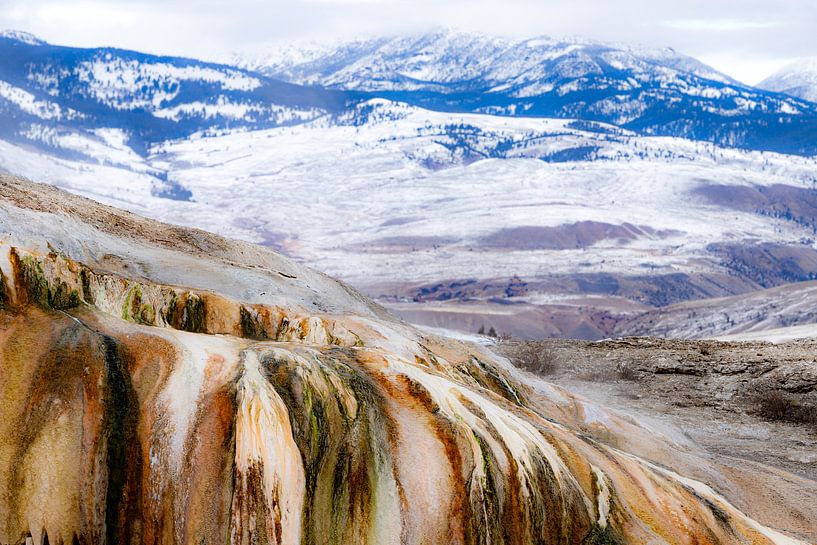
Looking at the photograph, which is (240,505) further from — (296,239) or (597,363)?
(296,239)

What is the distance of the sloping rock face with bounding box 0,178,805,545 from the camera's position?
10.3 m

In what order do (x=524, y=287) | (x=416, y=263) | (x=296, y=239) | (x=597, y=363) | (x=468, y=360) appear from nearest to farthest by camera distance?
(x=468, y=360)
(x=597, y=363)
(x=524, y=287)
(x=416, y=263)
(x=296, y=239)

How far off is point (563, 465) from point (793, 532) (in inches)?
176

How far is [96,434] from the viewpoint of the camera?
34.9 ft

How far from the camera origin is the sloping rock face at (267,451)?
33.9ft

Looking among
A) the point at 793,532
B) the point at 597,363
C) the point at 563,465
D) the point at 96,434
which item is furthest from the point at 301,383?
the point at 597,363

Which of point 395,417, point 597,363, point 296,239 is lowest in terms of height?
point 296,239

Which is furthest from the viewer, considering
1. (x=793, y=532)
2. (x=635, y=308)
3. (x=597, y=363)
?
(x=635, y=308)

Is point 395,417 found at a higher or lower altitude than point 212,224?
higher

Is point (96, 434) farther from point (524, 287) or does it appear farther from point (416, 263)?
point (416, 263)

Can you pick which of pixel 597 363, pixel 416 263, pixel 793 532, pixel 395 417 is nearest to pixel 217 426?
pixel 395 417

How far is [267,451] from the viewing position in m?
10.9

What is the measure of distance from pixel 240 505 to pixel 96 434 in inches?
76.4

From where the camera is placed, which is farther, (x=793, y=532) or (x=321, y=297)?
(x=321, y=297)
